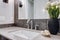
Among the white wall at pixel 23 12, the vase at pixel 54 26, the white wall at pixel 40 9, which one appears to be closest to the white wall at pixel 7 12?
the white wall at pixel 23 12

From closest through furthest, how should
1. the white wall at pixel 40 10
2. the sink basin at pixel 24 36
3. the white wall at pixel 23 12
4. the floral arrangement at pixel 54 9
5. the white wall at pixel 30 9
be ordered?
1. the sink basin at pixel 24 36
2. the floral arrangement at pixel 54 9
3. the white wall at pixel 40 10
4. the white wall at pixel 30 9
5. the white wall at pixel 23 12

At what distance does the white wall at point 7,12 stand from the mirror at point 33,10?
9.0 inches

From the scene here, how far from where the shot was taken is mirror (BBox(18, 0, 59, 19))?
1.41m

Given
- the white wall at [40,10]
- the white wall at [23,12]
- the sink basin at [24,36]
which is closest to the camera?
the sink basin at [24,36]

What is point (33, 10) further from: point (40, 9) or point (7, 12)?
point (7, 12)

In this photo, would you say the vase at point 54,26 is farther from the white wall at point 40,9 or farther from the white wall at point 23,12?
the white wall at point 23,12

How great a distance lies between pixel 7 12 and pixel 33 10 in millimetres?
716

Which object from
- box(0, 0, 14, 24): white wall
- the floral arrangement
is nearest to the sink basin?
the floral arrangement

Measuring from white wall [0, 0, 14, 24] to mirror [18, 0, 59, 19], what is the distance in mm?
228

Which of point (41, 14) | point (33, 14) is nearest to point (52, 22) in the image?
point (41, 14)

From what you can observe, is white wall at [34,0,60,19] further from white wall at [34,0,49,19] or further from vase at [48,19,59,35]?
vase at [48,19,59,35]

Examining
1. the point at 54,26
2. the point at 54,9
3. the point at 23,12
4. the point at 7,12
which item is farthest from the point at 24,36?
the point at 7,12

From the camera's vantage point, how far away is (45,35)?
99 cm

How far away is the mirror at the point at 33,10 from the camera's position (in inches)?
55.6
